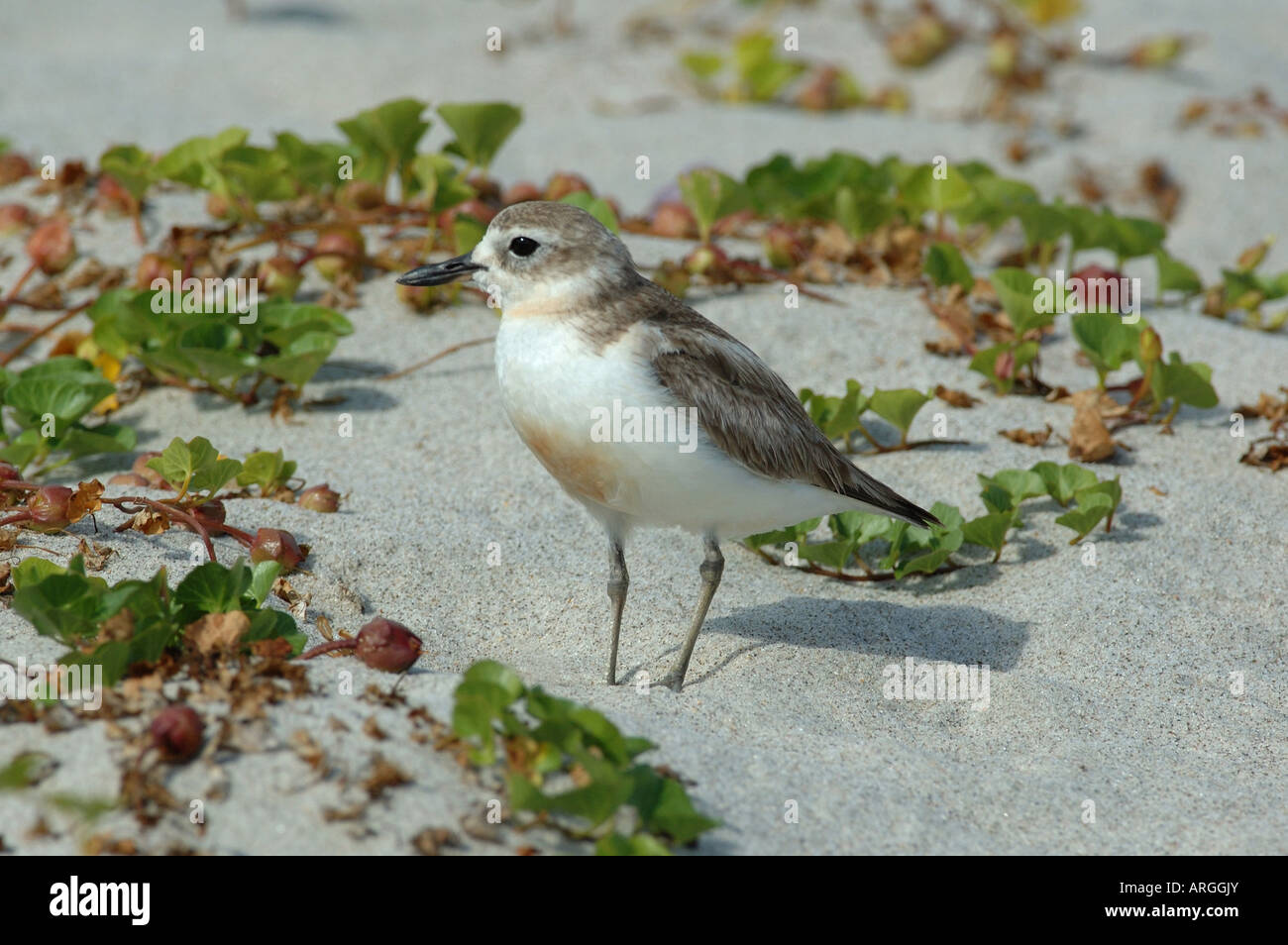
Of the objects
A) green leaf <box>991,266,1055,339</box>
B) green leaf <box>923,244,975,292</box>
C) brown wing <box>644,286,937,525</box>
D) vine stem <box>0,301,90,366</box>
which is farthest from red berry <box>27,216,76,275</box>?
green leaf <box>991,266,1055,339</box>

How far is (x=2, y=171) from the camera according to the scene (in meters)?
6.99

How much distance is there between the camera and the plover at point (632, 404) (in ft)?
12.6

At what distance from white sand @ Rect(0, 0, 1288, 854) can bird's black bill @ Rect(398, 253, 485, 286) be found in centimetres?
94

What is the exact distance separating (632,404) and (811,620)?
1.25m

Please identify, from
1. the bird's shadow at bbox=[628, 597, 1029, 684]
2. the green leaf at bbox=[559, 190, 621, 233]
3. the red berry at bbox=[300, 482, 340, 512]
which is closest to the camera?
the bird's shadow at bbox=[628, 597, 1029, 684]

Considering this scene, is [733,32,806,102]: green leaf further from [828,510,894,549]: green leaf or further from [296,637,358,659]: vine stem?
[296,637,358,659]: vine stem

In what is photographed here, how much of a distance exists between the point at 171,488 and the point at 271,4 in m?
7.51

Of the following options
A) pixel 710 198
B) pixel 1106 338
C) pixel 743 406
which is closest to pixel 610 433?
pixel 743 406

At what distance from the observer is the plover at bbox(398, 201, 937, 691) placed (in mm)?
3852

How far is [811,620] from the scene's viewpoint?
464cm

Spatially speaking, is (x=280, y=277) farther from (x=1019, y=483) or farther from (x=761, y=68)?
(x=761, y=68)

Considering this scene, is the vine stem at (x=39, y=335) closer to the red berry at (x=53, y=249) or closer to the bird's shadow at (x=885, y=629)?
the red berry at (x=53, y=249)

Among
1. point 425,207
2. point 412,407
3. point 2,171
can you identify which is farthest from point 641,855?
point 2,171

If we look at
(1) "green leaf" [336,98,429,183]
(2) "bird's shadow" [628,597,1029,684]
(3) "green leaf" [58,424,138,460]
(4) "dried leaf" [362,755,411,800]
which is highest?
(1) "green leaf" [336,98,429,183]
